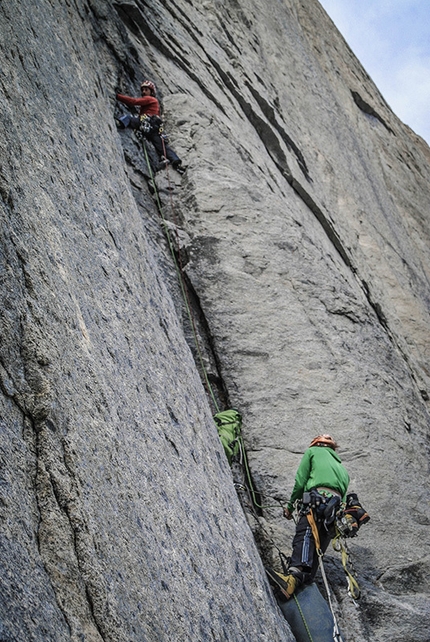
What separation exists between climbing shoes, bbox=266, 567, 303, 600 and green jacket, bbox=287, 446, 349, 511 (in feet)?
2.34

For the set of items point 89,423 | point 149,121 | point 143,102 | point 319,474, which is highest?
point 143,102

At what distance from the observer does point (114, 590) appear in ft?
8.40

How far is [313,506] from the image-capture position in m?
5.74

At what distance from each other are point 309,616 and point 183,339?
252cm

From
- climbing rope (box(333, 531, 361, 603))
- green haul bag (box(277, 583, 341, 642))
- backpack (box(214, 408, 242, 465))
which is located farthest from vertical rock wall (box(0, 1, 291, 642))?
climbing rope (box(333, 531, 361, 603))

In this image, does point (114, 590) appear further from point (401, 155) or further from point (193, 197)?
point (401, 155)

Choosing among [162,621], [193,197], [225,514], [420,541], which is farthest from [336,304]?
[162,621]

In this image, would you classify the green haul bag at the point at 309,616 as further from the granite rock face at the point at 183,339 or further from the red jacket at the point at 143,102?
the red jacket at the point at 143,102

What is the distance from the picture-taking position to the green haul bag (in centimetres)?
506

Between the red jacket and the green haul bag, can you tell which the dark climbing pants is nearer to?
the green haul bag

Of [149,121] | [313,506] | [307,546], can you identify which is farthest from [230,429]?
[149,121]

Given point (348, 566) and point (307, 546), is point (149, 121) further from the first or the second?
point (348, 566)

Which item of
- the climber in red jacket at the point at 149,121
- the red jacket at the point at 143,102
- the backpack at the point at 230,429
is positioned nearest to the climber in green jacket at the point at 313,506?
the backpack at the point at 230,429

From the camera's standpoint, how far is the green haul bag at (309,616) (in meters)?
5.06
